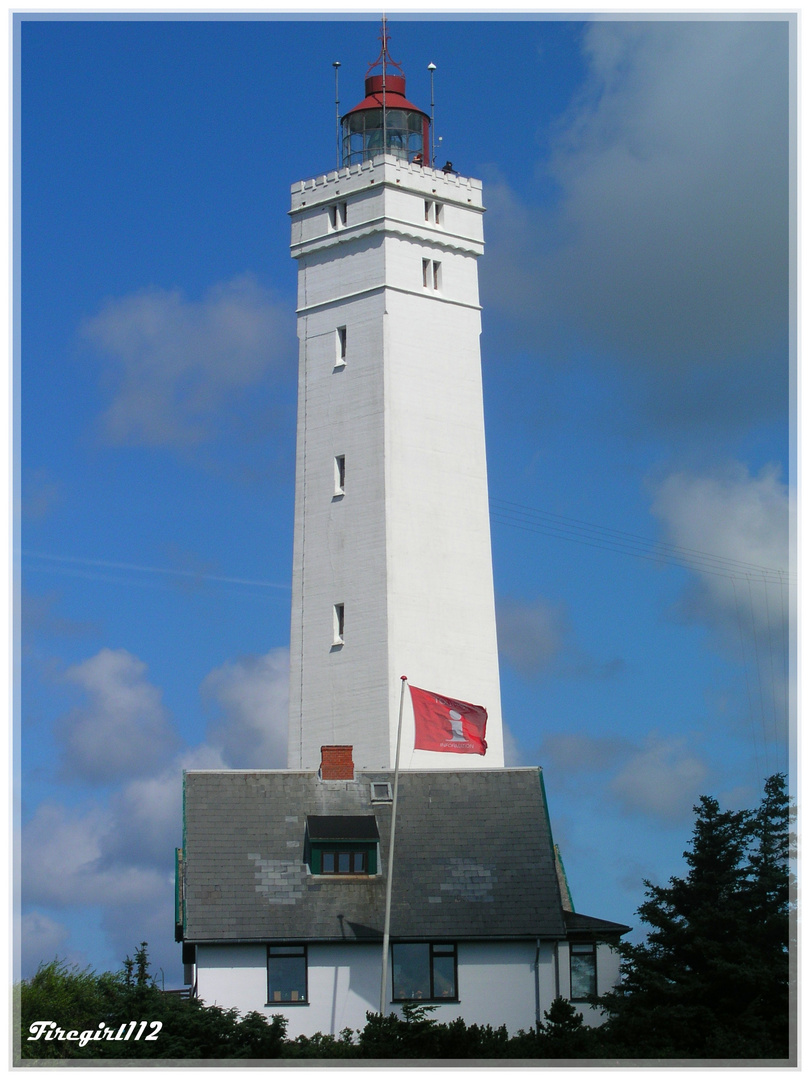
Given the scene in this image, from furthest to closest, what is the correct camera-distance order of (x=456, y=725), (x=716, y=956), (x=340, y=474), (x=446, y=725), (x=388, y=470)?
(x=340, y=474) → (x=388, y=470) → (x=456, y=725) → (x=446, y=725) → (x=716, y=956)

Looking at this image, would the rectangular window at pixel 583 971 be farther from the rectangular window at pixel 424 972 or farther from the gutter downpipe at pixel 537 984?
the rectangular window at pixel 424 972

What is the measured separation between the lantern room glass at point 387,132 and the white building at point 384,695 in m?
0.06

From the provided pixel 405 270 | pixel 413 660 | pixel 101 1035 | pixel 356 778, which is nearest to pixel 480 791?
pixel 356 778

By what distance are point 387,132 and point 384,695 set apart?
17.8 m

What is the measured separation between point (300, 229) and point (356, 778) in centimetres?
1869

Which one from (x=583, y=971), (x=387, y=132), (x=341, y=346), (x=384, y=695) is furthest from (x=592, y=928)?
(x=387, y=132)

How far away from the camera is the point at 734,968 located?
134 feet

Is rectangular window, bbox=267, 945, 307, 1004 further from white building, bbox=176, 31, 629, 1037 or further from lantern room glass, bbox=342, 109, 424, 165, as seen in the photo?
lantern room glass, bbox=342, 109, 424, 165

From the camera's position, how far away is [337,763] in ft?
161

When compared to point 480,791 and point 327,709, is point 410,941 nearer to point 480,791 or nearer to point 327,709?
point 480,791

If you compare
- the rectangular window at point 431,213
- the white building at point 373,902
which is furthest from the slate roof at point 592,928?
the rectangular window at point 431,213

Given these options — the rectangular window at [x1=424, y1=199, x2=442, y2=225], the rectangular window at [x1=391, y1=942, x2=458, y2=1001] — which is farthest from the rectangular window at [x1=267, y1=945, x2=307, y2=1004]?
the rectangular window at [x1=424, y1=199, x2=442, y2=225]

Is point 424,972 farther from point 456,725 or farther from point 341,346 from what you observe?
point 341,346

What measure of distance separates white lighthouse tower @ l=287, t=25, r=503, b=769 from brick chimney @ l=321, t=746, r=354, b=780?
4.92 m
